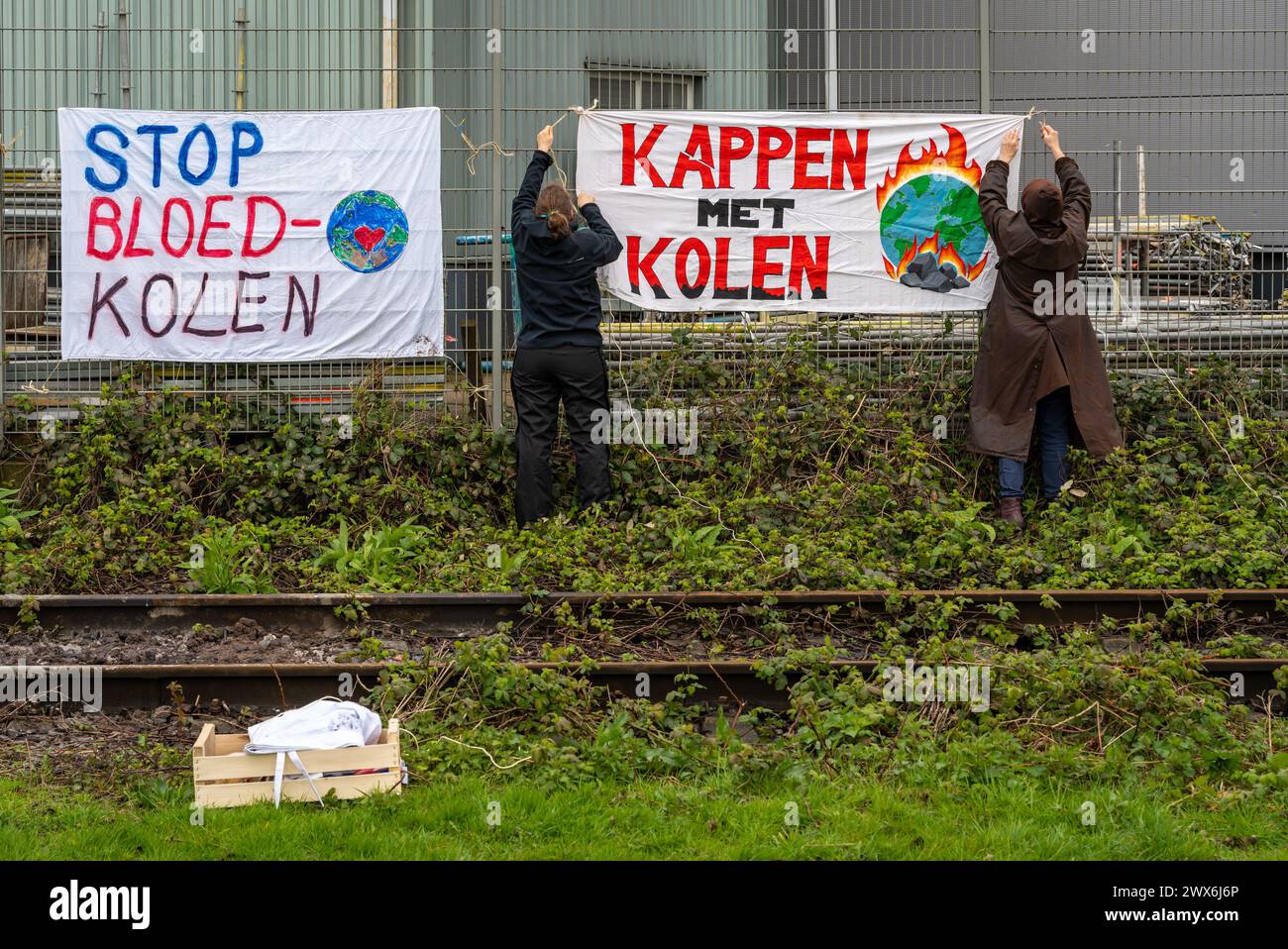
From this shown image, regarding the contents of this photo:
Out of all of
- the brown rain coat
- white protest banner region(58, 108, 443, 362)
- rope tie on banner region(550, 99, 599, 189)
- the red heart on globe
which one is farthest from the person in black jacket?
the brown rain coat

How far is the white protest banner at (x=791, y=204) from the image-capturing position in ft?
34.6

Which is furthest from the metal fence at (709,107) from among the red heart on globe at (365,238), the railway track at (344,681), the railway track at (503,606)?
the railway track at (344,681)

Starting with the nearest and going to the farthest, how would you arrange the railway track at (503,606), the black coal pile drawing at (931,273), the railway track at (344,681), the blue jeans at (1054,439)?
the railway track at (344,681)
the railway track at (503,606)
the blue jeans at (1054,439)
the black coal pile drawing at (931,273)

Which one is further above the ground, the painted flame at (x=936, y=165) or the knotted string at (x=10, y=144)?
the knotted string at (x=10, y=144)

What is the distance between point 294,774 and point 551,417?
4577 mm

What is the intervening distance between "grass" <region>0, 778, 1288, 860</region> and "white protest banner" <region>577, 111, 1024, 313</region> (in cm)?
562

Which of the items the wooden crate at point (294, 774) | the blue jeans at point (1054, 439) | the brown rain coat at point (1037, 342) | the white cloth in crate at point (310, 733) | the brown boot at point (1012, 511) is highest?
the brown rain coat at point (1037, 342)

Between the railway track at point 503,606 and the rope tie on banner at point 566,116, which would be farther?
the rope tie on banner at point 566,116

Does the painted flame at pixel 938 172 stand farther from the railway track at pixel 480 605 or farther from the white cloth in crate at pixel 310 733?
the white cloth in crate at pixel 310 733

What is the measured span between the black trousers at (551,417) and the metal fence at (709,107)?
80cm

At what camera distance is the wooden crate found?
5.48 m

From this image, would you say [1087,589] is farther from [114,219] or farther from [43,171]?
[43,171]

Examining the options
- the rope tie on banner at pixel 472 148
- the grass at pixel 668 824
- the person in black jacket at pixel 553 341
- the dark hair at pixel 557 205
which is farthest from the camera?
the rope tie on banner at pixel 472 148

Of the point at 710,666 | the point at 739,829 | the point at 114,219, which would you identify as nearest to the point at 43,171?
the point at 114,219
